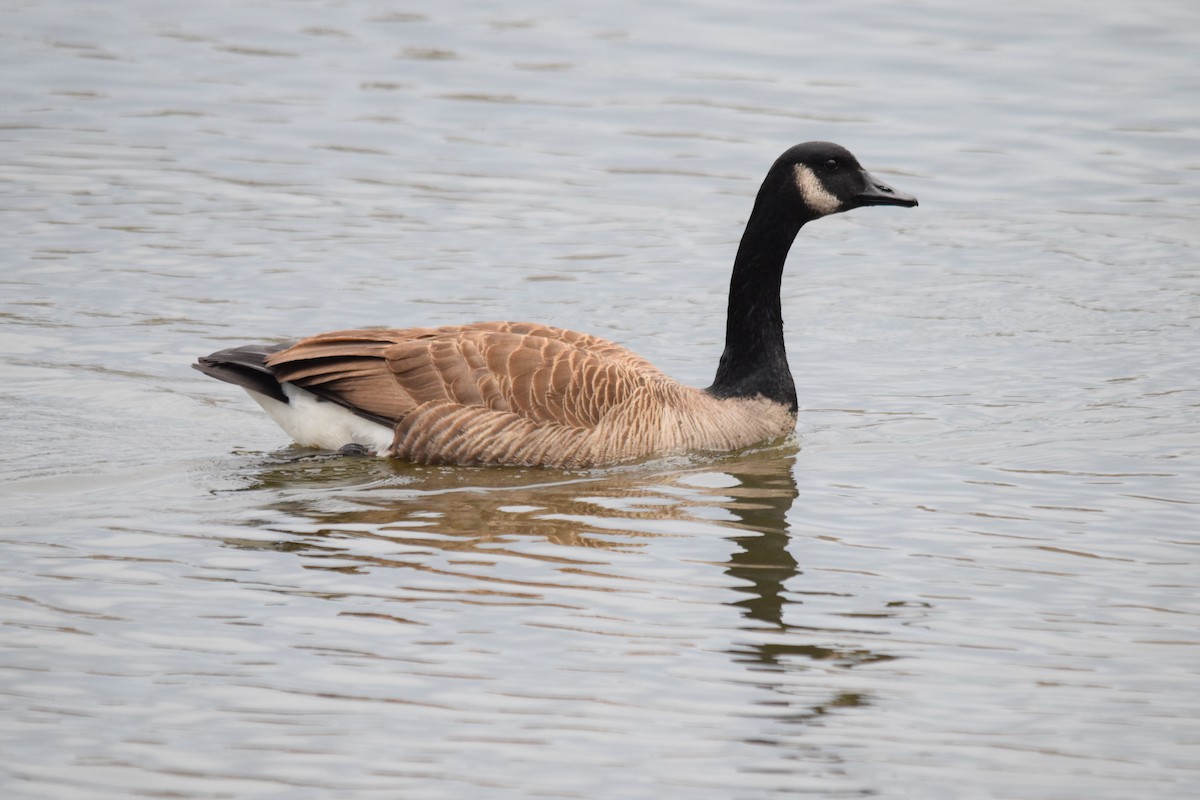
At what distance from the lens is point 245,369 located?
34.2 ft

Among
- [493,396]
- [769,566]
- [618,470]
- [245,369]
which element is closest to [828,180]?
[618,470]

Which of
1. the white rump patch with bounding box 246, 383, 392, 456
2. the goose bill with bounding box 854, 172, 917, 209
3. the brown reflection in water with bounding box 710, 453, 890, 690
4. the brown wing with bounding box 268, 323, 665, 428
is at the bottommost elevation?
the brown reflection in water with bounding box 710, 453, 890, 690

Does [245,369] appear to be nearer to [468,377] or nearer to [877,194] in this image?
[468,377]

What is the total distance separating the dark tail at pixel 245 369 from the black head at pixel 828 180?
3.53 meters

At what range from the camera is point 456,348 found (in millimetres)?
10555

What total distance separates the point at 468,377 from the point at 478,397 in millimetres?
142

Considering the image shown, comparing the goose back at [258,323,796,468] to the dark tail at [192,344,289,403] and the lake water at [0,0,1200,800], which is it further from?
the lake water at [0,0,1200,800]

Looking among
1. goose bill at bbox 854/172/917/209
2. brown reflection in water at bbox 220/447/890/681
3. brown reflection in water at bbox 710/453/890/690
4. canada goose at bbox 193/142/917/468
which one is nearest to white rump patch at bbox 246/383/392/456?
canada goose at bbox 193/142/917/468

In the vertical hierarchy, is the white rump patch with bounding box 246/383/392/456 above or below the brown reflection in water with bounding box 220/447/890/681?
above

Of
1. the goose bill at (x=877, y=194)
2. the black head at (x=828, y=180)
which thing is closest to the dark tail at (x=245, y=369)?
the black head at (x=828, y=180)

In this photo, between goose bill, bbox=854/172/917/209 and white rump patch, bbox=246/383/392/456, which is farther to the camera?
goose bill, bbox=854/172/917/209

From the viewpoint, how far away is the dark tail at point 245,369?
1035 centimetres

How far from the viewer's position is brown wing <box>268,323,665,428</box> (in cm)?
1040

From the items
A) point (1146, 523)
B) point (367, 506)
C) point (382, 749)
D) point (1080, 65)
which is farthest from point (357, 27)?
point (382, 749)
